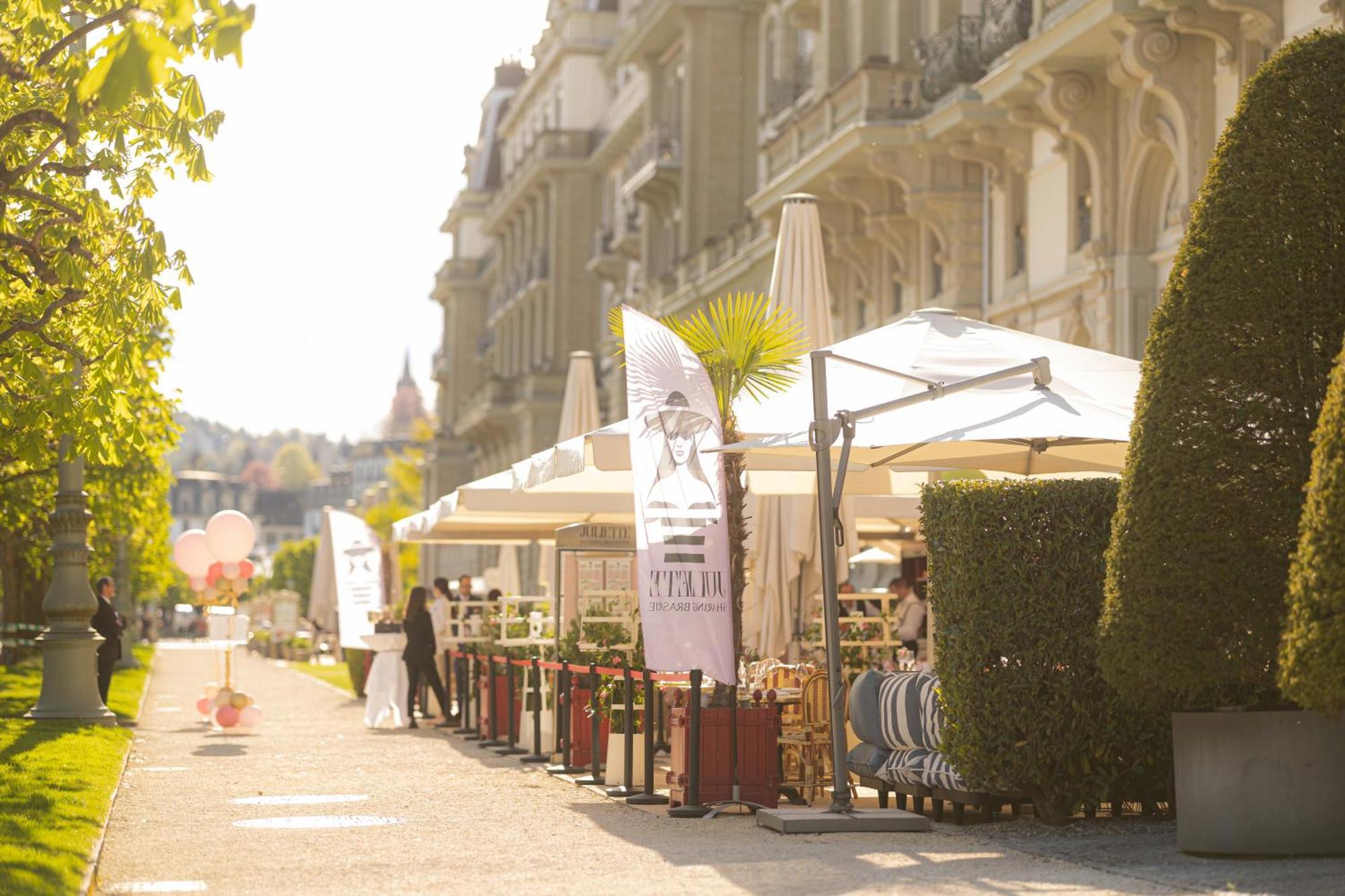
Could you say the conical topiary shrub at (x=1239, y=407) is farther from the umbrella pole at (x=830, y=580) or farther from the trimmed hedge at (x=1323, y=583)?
the umbrella pole at (x=830, y=580)

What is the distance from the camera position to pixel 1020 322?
2886cm

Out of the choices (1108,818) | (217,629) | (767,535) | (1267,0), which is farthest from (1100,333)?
(1108,818)

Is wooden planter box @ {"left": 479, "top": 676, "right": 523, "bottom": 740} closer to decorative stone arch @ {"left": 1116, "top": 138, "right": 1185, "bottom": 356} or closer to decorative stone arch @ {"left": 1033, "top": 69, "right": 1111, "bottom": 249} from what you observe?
decorative stone arch @ {"left": 1116, "top": 138, "right": 1185, "bottom": 356}

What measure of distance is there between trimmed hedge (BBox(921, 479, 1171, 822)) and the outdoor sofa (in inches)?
18.5

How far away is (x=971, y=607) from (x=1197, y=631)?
1.80 metres

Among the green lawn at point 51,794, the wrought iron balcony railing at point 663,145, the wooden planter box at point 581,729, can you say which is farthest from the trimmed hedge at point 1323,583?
the wrought iron balcony railing at point 663,145

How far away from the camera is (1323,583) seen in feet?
30.0

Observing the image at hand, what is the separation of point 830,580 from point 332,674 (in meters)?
40.3

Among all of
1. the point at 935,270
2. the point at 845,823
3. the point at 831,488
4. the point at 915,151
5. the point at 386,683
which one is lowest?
the point at 845,823

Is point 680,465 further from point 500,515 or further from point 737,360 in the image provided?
point 500,515

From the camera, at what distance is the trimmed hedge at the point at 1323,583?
29.8ft

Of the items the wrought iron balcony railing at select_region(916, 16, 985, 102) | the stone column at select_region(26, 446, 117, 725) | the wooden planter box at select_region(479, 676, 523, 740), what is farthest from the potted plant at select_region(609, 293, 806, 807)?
the wrought iron balcony railing at select_region(916, 16, 985, 102)

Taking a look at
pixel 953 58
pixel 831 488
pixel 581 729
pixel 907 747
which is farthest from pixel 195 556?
pixel 831 488

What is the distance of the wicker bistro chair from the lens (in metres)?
14.0
